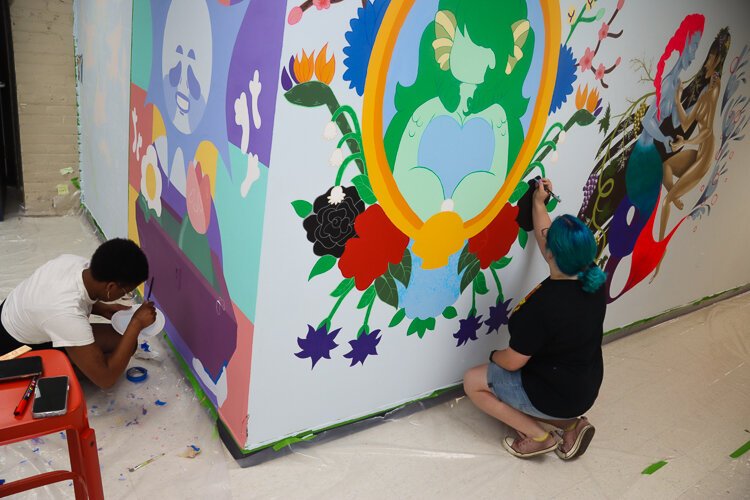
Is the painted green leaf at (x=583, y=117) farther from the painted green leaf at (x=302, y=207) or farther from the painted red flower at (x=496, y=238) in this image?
the painted green leaf at (x=302, y=207)

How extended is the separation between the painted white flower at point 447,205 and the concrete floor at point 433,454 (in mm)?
894

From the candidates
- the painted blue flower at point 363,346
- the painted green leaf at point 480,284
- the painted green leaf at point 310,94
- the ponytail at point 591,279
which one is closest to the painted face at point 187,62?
the painted green leaf at point 310,94

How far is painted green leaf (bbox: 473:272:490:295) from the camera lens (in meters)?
2.21

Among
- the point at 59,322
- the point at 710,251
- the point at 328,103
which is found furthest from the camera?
the point at 710,251

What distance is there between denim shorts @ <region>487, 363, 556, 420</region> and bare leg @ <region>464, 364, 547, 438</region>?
0.07ft

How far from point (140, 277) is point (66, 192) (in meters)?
2.53

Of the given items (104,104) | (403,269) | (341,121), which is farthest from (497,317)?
(104,104)

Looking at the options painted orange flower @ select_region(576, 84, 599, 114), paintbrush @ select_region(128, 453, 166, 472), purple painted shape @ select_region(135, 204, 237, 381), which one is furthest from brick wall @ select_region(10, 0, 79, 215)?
painted orange flower @ select_region(576, 84, 599, 114)

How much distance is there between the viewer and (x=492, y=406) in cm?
215

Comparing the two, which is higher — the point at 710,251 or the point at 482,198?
the point at 482,198

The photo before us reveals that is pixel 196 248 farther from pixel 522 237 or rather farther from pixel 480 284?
pixel 522 237

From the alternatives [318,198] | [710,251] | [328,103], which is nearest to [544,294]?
[318,198]

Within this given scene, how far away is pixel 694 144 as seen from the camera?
2877 millimetres

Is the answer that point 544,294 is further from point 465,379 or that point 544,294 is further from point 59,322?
point 59,322
